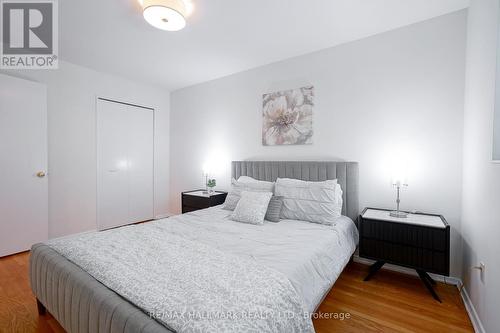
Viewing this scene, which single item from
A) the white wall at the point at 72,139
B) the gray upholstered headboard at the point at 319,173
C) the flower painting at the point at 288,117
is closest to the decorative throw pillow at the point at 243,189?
the gray upholstered headboard at the point at 319,173

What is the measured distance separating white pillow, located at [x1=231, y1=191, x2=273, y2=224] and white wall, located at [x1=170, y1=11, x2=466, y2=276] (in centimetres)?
90

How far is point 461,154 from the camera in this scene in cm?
209

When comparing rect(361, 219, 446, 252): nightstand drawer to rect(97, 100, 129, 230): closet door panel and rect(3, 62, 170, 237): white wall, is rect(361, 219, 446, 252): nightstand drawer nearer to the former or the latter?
rect(97, 100, 129, 230): closet door panel

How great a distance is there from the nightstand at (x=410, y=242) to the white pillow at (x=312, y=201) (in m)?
0.31

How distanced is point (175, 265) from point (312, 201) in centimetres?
147

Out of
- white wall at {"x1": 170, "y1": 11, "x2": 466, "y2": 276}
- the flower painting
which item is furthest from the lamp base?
the flower painting

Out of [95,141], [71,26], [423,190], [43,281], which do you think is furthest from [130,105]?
[423,190]

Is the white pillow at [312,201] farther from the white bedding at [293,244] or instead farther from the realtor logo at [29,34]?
the realtor logo at [29,34]

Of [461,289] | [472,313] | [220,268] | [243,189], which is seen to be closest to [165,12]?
[243,189]

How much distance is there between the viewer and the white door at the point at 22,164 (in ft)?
8.86

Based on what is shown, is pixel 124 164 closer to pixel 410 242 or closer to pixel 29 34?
pixel 29 34

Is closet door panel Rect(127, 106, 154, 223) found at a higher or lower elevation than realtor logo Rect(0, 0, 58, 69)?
lower

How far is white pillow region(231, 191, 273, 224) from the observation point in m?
2.25

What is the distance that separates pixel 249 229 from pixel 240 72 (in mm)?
2501
